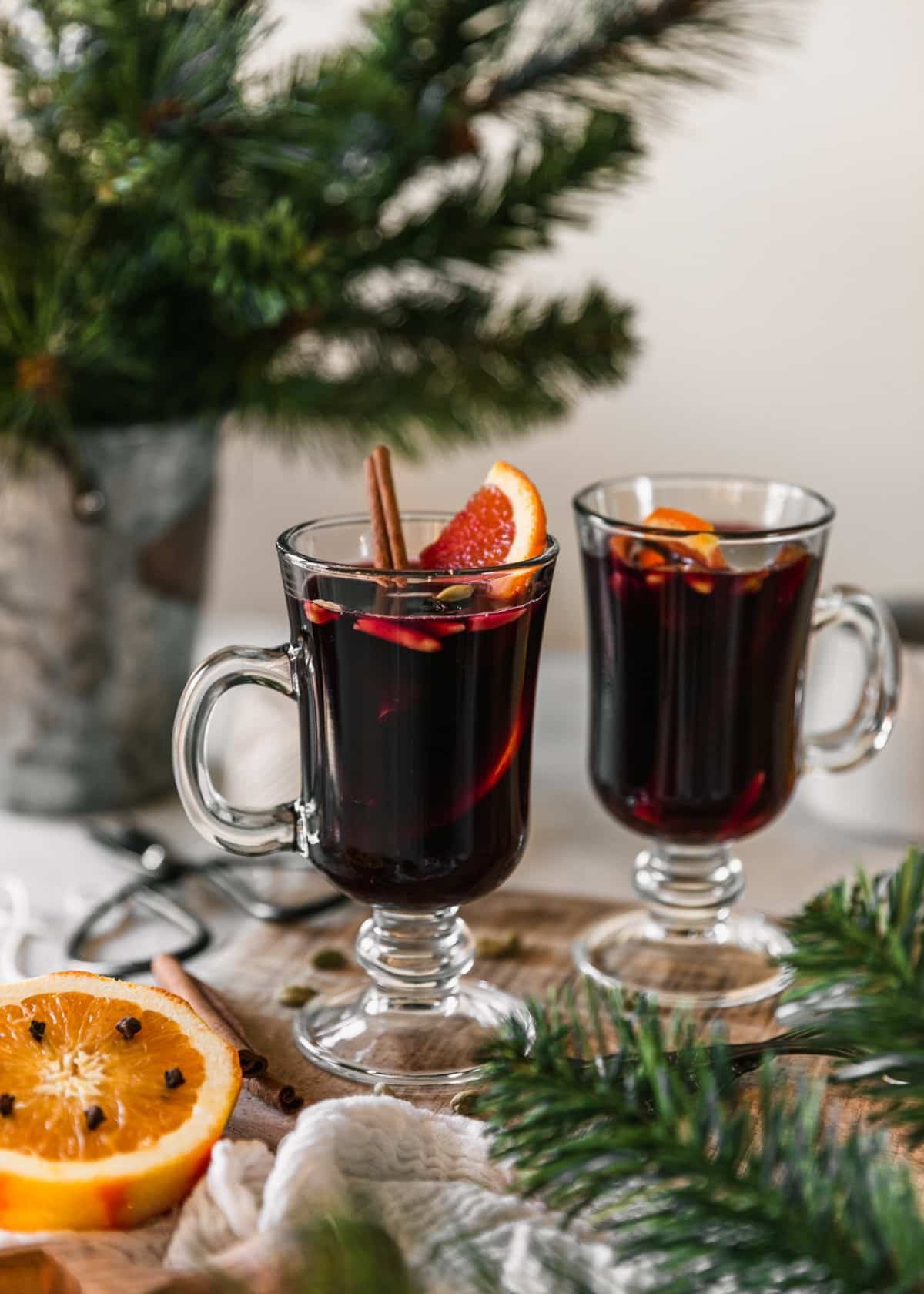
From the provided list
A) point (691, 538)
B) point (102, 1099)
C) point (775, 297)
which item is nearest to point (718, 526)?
point (691, 538)

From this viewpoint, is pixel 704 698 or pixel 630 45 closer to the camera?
pixel 704 698

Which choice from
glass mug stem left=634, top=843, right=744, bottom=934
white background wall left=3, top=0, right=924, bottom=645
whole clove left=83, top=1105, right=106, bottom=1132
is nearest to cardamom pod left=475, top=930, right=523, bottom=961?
glass mug stem left=634, top=843, right=744, bottom=934

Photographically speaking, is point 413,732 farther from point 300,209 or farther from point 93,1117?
point 300,209

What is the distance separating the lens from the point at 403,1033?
97 cm

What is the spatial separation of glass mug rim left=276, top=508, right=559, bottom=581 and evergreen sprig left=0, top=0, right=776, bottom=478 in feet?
0.74

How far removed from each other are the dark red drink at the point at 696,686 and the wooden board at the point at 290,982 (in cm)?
13

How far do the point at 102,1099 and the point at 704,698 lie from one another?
19.4 inches

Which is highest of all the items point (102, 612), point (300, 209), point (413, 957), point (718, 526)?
point (300, 209)

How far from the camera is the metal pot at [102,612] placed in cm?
128

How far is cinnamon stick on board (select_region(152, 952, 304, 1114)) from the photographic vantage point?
2.84 feet

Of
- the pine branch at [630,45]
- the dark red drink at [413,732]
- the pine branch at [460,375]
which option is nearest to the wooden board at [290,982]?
the dark red drink at [413,732]

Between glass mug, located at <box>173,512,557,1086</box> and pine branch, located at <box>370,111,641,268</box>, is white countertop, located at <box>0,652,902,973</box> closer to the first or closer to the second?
glass mug, located at <box>173,512,557,1086</box>

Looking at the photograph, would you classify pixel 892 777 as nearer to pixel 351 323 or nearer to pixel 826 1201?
pixel 351 323

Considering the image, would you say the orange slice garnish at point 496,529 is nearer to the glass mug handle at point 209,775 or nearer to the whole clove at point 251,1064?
the glass mug handle at point 209,775
